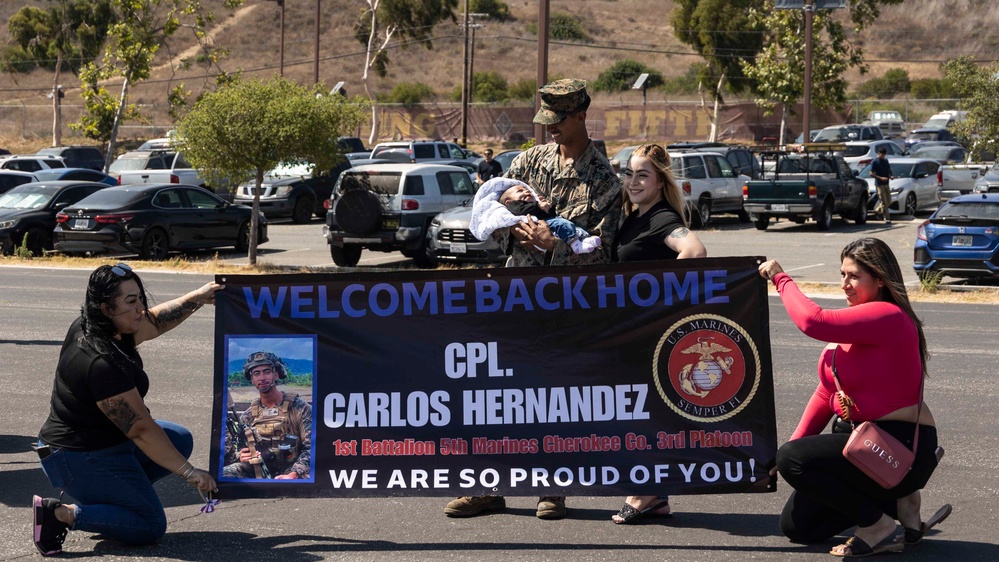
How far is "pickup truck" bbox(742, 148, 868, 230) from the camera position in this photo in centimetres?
2881

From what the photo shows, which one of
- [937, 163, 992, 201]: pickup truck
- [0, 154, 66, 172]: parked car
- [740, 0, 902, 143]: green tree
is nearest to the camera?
[937, 163, 992, 201]: pickup truck

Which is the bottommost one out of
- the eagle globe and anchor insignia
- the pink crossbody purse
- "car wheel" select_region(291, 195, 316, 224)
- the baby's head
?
"car wheel" select_region(291, 195, 316, 224)

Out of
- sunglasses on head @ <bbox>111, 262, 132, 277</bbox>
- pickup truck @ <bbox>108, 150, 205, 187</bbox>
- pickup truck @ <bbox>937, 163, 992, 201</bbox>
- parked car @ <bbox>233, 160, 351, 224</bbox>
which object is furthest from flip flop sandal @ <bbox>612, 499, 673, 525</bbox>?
pickup truck @ <bbox>937, 163, 992, 201</bbox>

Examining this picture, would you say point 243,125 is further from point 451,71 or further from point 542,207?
point 451,71

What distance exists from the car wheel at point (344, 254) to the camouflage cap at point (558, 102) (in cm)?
1604

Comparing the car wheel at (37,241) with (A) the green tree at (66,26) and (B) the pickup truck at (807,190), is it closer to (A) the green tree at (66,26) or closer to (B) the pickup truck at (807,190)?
(B) the pickup truck at (807,190)

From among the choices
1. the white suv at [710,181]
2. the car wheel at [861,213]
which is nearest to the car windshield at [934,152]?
the car wheel at [861,213]

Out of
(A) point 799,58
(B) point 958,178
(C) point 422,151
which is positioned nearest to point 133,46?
(C) point 422,151

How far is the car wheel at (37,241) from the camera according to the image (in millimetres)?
23781

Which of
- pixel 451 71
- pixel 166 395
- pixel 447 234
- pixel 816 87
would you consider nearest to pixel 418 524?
pixel 166 395

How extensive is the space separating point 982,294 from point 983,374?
27.7ft

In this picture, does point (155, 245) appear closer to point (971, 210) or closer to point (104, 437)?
point (971, 210)

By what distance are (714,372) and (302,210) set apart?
90.6 ft

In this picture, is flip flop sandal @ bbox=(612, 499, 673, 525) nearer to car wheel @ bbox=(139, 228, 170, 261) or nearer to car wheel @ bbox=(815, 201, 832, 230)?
car wheel @ bbox=(139, 228, 170, 261)
